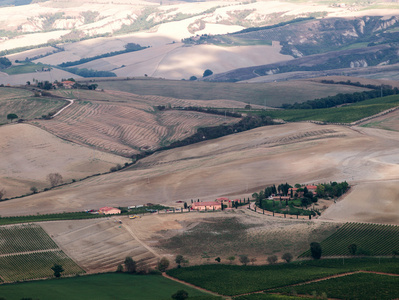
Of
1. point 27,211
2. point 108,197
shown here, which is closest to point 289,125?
point 108,197

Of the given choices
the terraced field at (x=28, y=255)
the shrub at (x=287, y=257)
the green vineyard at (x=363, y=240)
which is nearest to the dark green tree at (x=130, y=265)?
the terraced field at (x=28, y=255)

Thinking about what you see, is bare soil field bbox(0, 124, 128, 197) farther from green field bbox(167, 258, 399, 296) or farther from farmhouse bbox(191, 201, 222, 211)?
green field bbox(167, 258, 399, 296)

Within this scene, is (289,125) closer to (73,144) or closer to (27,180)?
(73,144)

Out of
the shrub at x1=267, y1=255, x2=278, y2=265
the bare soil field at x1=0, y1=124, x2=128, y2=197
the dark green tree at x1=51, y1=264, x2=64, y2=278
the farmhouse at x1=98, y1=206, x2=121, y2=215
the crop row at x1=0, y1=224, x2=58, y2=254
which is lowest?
the shrub at x1=267, y1=255, x2=278, y2=265

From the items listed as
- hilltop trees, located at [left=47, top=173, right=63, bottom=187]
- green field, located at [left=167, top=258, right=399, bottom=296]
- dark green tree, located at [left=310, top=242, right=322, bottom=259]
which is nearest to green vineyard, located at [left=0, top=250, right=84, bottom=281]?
green field, located at [left=167, top=258, right=399, bottom=296]

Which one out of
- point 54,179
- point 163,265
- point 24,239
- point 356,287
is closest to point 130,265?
point 163,265

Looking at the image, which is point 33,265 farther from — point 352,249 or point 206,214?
point 352,249
